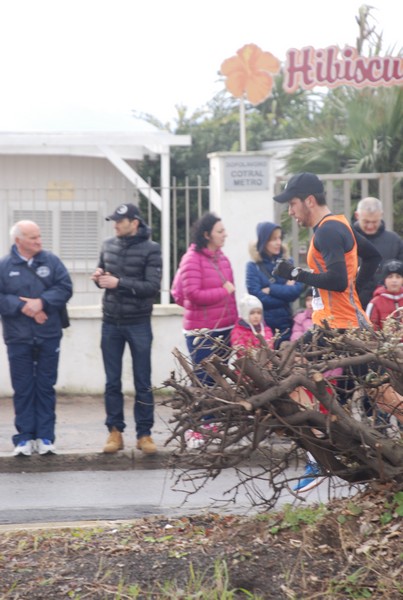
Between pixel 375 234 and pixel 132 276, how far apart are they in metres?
2.29

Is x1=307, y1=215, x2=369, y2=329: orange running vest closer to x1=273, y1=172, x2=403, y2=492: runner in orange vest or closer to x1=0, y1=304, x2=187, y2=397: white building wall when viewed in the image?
x1=273, y1=172, x2=403, y2=492: runner in orange vest

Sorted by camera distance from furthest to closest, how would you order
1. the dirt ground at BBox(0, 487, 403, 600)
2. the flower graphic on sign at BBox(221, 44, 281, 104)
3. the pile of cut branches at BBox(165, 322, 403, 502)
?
the flower graphic on sign at BBox(221, 44, 281, 104) < the pile of cut branches at BBox(165, 322, 403, 502) < the dirt ground at BBox(0, 487, 403, 600)

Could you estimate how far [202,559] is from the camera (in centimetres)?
513

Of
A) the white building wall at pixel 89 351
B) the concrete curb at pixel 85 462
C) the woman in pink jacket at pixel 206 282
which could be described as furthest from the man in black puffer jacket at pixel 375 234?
the white building wall at pixel 89 351

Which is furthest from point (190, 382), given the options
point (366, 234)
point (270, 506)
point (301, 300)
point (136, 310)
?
point (301, 300)

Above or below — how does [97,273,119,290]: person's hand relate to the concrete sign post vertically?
below

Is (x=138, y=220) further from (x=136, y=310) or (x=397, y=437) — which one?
(x=397, y=437)

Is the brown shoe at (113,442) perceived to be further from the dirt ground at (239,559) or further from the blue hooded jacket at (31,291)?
the dirt ground at (239,559)

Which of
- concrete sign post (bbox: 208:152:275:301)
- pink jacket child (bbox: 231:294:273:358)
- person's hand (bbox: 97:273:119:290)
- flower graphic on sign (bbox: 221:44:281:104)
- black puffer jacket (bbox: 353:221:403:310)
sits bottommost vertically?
pink jacket child (bbox: 231:294:273:358)

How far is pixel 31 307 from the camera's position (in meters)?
9.39

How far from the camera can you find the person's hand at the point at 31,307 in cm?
939

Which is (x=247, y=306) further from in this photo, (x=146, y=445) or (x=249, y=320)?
(x=146, y=445)

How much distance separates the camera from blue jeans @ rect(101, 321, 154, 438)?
956 centimetres

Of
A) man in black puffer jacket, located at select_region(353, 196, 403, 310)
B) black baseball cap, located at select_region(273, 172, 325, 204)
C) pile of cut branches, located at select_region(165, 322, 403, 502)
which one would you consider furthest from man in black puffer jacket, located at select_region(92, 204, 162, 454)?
pile of cut branches, located at select_region(165, 322, 403, 502)
